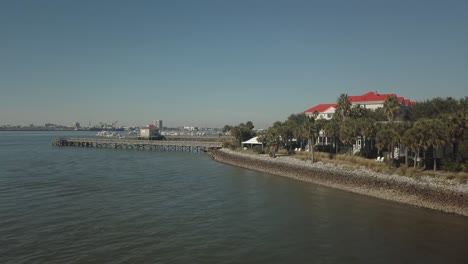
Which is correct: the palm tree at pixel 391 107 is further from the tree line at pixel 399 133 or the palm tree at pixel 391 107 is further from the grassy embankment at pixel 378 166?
the grassy embankment at pixel 378 166

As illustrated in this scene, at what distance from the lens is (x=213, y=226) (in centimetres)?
2447

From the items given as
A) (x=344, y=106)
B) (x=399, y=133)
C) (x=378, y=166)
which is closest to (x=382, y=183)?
(x=378, y=166)

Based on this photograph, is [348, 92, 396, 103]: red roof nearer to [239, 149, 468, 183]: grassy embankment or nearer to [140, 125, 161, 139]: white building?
[239, 149, 468, 183]: grassy embankment

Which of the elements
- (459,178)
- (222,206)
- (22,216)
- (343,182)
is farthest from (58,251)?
(459,178)

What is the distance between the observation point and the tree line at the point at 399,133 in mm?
35250

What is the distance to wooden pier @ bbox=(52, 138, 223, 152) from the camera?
93025mm

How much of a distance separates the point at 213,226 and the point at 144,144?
8166 centimetres

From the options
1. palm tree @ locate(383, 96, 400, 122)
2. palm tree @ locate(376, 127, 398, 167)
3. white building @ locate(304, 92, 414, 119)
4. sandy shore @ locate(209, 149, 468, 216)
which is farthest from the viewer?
white building @ locate(304, 92, 414, 119)

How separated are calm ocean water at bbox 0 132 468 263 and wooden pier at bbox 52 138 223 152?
53.3m

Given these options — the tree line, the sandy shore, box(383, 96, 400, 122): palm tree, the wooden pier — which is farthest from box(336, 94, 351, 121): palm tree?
the wooden pier

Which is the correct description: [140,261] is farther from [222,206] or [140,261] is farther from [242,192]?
[242,192]

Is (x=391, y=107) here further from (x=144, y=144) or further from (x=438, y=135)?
(x=144, y=144)

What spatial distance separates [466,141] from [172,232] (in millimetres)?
28845

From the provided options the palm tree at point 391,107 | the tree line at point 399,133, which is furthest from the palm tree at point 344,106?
the palm tree at point 391,107
